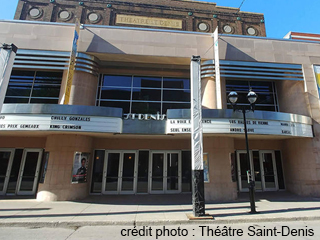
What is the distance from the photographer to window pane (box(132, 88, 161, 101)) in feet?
42.9

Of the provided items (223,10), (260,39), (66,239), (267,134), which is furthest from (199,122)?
(223,10)

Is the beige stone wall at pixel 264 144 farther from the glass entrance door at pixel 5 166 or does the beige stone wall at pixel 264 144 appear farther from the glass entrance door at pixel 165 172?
the glass entrance door at pixel 5 166

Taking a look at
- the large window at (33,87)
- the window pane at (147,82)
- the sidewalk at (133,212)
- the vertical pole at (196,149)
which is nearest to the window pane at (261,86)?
the window pane at (147,82)

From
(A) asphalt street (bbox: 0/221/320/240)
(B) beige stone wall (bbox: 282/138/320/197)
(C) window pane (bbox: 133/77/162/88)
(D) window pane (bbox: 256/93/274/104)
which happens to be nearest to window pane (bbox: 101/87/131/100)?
(C) window pane (bbox: 133/77/162/88)

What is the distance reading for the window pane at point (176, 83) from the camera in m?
13.5

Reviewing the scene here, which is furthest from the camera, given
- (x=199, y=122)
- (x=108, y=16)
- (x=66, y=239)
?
(x=108, y=16)

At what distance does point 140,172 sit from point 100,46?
27.9 feet

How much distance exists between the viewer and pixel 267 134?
9867 mm

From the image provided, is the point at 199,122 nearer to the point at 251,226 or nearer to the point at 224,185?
the point at 251,226

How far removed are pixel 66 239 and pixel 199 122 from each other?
19.6ft

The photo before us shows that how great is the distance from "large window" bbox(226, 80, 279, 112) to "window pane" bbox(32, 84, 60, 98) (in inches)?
471

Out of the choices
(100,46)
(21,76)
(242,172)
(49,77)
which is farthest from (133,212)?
(21,76)

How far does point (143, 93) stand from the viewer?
13125 millimetres

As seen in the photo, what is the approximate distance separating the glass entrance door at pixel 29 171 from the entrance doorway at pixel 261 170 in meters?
13.4
